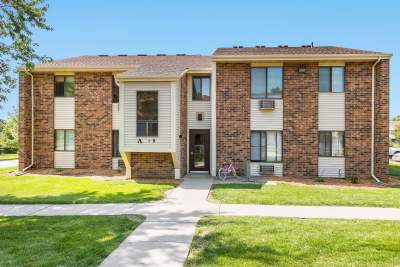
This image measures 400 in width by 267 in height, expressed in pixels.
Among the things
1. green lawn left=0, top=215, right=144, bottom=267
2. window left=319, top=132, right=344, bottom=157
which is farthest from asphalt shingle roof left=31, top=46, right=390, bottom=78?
green lawn left=0, top=215, right=144, bottom=267

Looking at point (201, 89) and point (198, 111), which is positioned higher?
point (201, 89)

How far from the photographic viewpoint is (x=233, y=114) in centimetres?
1545

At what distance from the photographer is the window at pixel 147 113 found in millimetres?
13695

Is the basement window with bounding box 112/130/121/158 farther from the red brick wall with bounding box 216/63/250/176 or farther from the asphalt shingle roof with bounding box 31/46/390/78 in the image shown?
the red brick wall with bounding box 216/63/250/176

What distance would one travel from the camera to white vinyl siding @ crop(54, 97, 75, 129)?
57.0 feet

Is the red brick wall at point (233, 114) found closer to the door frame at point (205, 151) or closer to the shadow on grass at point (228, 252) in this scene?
the door frame at point (205, 151)

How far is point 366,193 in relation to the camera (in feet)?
36.1

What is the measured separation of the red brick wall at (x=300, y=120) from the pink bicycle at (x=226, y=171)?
2.60m

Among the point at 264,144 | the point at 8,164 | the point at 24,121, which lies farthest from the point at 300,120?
the point at 8,164

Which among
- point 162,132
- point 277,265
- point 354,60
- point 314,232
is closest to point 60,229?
point 277,265

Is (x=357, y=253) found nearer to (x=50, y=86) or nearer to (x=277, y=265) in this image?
(x=277, y=265)

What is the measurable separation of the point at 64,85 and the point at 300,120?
1284 cm

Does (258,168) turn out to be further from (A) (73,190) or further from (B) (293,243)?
(B) (293,243)

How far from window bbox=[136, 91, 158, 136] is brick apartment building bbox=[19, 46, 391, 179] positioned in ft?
0.14
